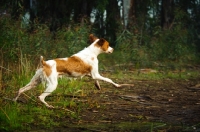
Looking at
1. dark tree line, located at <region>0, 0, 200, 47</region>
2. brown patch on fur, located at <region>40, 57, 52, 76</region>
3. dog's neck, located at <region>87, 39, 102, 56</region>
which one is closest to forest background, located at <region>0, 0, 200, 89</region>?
dark tree line, located at <region>0, 0, 200, 47</region>

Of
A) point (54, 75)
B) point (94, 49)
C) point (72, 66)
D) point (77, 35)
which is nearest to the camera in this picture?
point (54, 75)

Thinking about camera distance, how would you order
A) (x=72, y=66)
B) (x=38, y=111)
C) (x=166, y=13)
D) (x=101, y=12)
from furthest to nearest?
1. (x=166, y=13)
2. (x=101, y=12)
3. (x=72, y=66)
4. (x=38, y=111)

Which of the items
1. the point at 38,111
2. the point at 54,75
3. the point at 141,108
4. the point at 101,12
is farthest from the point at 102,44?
the point at 101,12

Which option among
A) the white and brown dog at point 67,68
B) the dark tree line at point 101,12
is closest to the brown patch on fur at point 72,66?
the white and brown dog at point 67,68

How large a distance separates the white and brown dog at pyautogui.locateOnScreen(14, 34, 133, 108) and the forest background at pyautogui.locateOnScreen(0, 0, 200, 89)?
684mm

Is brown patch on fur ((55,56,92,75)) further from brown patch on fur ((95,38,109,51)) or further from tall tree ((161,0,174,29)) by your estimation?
tall tree ((161,0,174,29))

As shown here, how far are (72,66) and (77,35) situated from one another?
542cm

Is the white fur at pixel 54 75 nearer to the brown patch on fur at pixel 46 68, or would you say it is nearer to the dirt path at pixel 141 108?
the brown patch on fur at pixel 46 68

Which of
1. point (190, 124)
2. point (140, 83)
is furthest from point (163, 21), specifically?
point (190, 124)

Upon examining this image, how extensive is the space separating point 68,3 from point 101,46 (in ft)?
45.3

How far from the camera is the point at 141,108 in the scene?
22.8 ft

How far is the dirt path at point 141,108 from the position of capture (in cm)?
555

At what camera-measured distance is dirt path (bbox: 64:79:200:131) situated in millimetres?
5555

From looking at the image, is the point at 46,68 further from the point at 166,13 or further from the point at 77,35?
the point at 166,13
